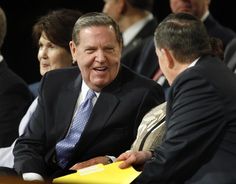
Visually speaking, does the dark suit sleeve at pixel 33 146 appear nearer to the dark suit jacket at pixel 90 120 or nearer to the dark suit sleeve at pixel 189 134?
the dark suit jacket at pixel 90 120

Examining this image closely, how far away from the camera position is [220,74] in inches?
132

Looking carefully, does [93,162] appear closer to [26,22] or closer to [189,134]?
[189,134]

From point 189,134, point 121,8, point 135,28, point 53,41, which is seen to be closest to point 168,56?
point 189,134

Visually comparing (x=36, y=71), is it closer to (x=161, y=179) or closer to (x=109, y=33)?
(x=109, y=33)

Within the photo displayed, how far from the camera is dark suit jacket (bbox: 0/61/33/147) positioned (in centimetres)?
437

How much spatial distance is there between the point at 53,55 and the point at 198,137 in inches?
55.1

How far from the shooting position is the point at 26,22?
6.38 metres

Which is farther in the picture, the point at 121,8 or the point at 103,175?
the point at 121,8

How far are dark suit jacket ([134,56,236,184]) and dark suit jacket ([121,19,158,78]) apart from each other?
172 centimetres

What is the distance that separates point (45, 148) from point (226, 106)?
1040 millimetres

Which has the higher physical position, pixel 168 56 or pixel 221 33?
pixel 168 56

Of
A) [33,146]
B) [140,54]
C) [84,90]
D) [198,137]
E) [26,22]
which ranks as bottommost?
[26,22]

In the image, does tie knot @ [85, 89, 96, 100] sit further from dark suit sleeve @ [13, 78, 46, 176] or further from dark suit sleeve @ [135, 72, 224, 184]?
dark suit sleeve @ [135, 72, 224, 184]

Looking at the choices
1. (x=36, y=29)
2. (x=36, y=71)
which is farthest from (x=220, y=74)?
(x=36, y=71)
